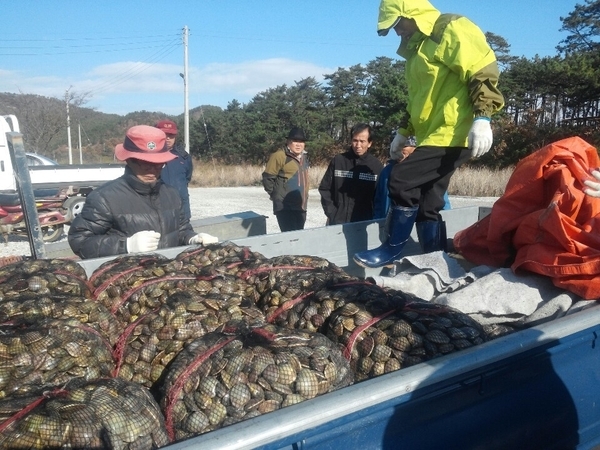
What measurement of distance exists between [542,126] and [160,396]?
2836 cm

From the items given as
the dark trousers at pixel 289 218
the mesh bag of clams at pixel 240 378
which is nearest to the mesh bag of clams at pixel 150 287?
the mesh bag of clams at pixel 240 378

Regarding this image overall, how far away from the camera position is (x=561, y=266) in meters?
2.76

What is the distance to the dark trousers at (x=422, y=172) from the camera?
3.64 metres

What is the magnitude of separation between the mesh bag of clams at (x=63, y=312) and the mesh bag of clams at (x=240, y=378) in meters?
0.37

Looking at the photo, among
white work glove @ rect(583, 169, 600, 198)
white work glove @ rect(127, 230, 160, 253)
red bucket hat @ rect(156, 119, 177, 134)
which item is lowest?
white work glove @ rect(127, 230, 160, 253)

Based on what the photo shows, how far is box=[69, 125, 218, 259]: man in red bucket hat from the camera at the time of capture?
3.42m

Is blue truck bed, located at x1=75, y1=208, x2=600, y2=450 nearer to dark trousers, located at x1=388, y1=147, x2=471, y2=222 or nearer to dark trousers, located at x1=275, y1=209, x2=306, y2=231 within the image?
dark trousers, located at x1=388, y1=147, x2=471, y2=222

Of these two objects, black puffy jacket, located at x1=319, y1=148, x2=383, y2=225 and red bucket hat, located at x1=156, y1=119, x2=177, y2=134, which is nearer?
black puffy jacket, located at x1=319, y1=148, x2=383, y2=225

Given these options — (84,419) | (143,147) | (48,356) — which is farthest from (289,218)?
(84,419)

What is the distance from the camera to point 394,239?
12.1 feet

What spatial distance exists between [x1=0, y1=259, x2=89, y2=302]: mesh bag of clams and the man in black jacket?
3.76 meters

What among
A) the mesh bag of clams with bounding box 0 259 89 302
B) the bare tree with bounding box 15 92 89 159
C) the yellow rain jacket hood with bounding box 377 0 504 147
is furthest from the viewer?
the bare tree with bounding box 15 92 89 159

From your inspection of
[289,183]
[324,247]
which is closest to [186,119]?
[289,183]

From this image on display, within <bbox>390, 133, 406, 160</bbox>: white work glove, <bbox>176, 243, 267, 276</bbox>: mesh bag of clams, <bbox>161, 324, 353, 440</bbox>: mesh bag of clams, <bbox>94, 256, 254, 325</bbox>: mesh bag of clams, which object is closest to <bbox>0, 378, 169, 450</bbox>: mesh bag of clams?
<bbox>161, 324, 353, 440</bbox>: mesh bag of clams
